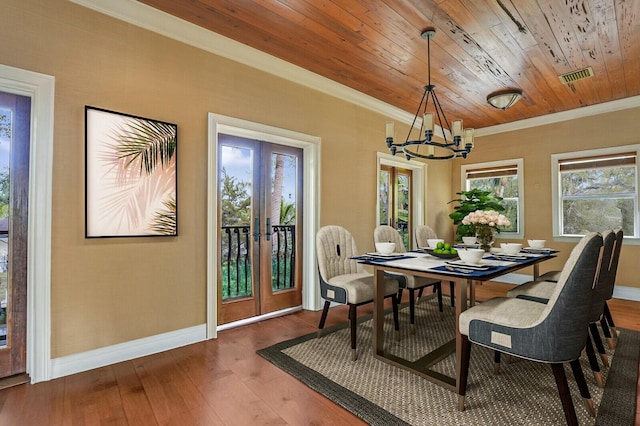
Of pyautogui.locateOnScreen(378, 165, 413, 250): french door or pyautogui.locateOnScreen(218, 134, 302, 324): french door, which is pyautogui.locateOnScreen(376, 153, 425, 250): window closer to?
pyautogui.locateOnScreen(378, 165, 413, 250): french door

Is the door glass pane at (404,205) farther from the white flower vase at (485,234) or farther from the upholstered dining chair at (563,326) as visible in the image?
the upholstered dining chair at (563,326)

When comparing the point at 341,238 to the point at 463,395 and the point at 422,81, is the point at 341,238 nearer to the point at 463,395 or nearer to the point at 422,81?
the point at 463,395

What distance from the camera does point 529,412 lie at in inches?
70.0

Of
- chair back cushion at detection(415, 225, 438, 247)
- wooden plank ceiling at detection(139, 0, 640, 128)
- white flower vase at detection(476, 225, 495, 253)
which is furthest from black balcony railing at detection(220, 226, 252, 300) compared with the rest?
white flower vase at detection(476, 225, 495, 253)

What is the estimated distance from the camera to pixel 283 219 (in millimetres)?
3646

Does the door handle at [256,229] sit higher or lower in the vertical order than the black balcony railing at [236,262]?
higher

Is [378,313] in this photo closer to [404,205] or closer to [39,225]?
[39,225]

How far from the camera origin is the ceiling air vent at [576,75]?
353cm

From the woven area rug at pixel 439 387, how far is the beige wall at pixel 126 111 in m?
1.04

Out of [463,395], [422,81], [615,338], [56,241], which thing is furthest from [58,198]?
[615,338]

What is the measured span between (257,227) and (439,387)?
219cm

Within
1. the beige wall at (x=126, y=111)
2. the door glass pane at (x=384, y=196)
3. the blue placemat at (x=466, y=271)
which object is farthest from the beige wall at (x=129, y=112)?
the blue placemat at (x=466, y=271)

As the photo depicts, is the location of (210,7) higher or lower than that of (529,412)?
higher

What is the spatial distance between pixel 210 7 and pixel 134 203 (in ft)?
5.36
